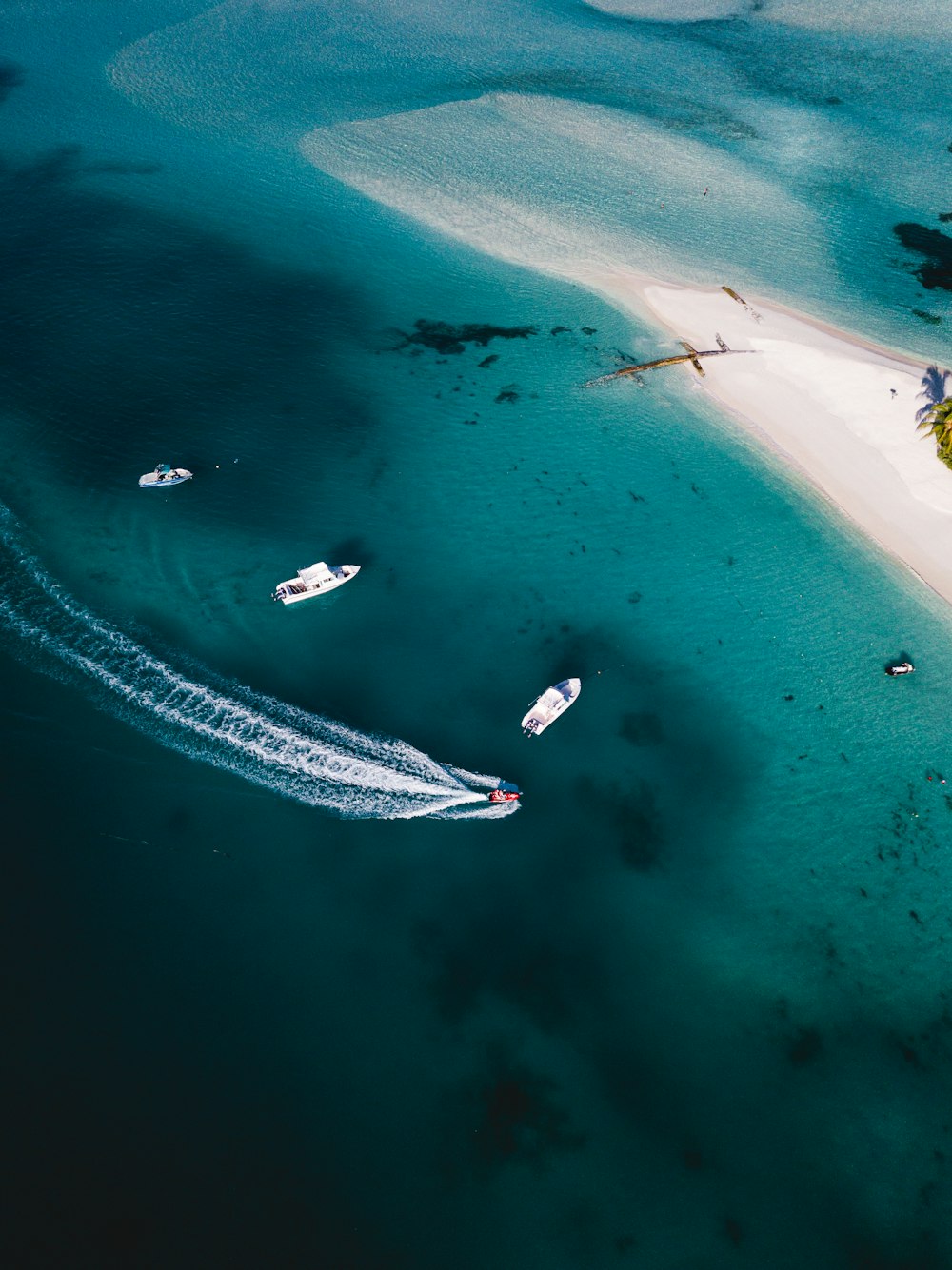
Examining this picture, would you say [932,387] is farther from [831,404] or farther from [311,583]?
[311,583]

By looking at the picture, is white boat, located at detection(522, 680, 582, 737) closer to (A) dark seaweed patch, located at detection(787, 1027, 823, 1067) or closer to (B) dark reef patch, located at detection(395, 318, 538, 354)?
(A) dark seaweed patch, located at detection(787, 1027, 823, 1067)

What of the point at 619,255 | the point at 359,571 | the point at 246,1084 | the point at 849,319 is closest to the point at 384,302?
the point at 619,255

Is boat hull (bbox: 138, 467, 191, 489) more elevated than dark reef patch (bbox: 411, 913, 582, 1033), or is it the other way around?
boat hull (bbox: 138, 467, 191, 489)

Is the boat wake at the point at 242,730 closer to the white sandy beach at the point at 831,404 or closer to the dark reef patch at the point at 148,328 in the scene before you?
the dark reef patch at the point at 148,328

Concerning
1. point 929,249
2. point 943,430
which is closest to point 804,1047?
point 943,430

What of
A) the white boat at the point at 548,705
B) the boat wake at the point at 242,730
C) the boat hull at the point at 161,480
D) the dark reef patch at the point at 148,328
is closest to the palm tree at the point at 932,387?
the white boat at the point at 548,705

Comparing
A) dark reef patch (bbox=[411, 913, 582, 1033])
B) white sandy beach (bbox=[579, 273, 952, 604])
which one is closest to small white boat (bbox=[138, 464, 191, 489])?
dark reef patch (bbox=[411, 913, 582, 1033])

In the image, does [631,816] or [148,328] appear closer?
[631,816]
